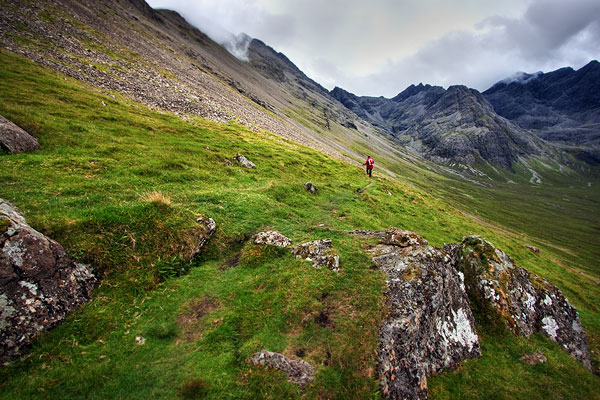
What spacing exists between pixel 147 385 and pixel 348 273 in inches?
334

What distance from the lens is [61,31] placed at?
49.6 m

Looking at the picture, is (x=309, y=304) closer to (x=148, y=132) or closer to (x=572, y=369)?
(x=572, y=369)

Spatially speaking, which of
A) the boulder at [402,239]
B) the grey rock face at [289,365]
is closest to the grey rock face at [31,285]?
the grey rock face at [289,365]

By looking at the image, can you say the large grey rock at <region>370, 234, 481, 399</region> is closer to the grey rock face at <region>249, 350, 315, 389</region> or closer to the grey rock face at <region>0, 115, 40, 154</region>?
the grey rock face at <region>249, 350, 315, 389</region>

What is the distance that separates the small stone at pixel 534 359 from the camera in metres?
10.9

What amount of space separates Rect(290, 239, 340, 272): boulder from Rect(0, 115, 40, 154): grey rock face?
20.9 m

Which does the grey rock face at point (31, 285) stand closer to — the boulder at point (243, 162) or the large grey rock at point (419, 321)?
the large grey rock at point (419, 321)

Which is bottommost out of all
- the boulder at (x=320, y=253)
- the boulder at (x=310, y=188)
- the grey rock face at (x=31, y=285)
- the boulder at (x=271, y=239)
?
the grey rock face at (x=31, y=285)

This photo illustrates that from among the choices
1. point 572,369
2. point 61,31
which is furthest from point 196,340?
point 61,31

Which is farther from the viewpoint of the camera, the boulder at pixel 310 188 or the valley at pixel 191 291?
the boulder at pixel 310 188

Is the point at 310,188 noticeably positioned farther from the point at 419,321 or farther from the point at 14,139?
the point at 14,139

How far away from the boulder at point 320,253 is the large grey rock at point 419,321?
7.56 ft

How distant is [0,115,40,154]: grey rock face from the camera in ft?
53.2

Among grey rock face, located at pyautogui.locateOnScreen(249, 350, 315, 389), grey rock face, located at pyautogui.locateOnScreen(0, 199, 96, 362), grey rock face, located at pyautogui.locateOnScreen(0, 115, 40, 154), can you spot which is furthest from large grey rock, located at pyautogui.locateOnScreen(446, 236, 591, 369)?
grey rock face, located at pyautogui.locateOnScreen(0, 115, 40, 154)
